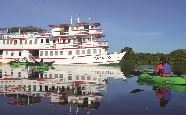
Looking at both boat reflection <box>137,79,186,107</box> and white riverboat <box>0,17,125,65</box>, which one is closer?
boat reflection <box>137,79,186,107</box>

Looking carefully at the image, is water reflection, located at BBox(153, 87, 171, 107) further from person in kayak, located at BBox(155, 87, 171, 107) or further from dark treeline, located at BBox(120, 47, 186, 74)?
dark treeline, located at BBox(120, 47, 186, 74)

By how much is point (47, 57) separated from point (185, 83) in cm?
4322

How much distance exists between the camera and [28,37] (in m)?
68.8

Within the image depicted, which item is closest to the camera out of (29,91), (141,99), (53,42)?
(141,99)

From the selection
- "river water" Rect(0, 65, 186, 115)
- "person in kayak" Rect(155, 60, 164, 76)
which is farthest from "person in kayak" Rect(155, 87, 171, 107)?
"person in kayak" Rect(155, 60, 164, 76)

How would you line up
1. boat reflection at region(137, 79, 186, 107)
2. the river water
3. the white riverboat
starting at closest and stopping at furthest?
the river water < boat reflection at region(137, 79, 186, 107) < the white riverboat

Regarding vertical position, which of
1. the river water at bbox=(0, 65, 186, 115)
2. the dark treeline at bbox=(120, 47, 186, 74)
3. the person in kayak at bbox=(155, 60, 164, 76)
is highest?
the dark treeline at bbox=(120, 47, 186, 74)

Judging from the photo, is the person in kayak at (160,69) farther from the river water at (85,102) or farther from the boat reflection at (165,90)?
the river water at (85,102)

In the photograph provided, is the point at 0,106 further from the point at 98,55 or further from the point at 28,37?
the point at 28,37

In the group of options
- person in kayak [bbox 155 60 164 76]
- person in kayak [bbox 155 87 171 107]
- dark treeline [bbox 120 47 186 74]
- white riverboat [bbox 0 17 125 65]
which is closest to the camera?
person in kayak [bbox 155 87 171 107]

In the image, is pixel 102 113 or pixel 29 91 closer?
pixel 102 113

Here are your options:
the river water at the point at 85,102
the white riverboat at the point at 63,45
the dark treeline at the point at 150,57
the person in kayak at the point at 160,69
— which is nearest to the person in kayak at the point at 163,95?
the river water at the point at 85,102

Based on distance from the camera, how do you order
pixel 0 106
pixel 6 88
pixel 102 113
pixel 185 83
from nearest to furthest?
pixel 102 113, pixel 0 106, pixel 6 88, pixel 185 83

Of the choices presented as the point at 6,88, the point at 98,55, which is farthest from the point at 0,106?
the point at 98,55
